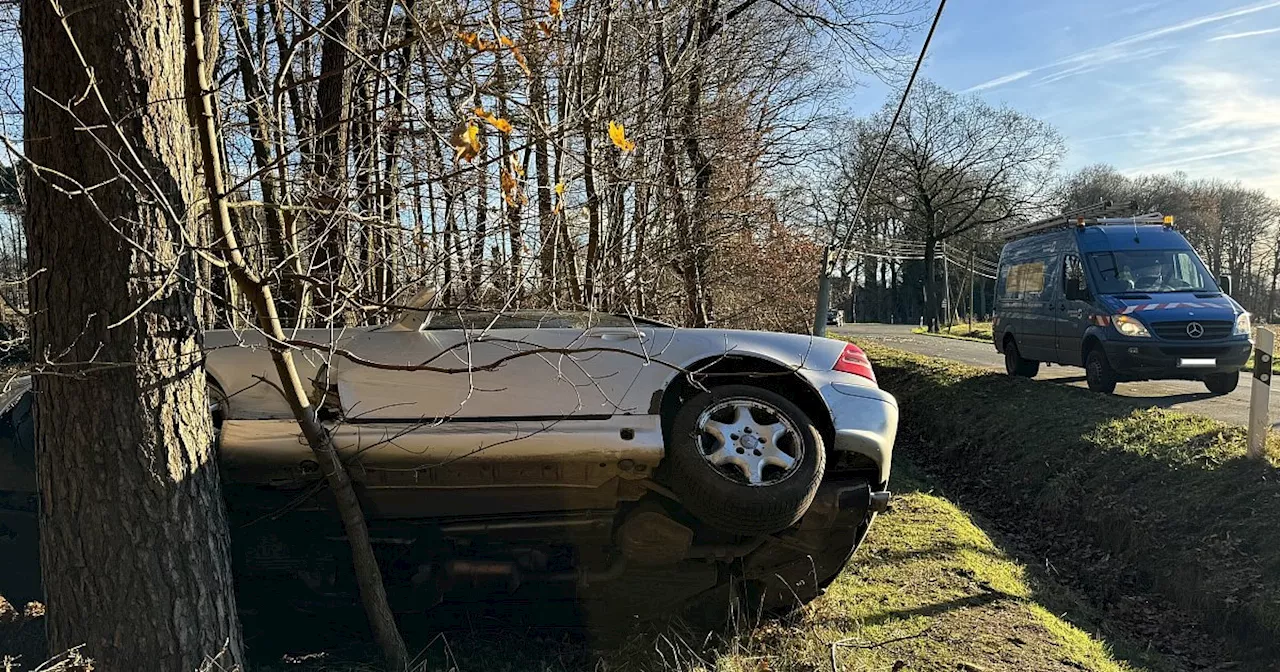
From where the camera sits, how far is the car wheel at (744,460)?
3.74 metres

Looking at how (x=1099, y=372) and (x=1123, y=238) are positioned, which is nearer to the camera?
(x=1099, y=372)

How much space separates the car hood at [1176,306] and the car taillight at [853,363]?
748 centimetres

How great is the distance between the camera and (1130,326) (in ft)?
33.8

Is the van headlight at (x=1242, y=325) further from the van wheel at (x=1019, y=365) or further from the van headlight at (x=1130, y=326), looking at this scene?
the van wheel at (x=1019, y=365)

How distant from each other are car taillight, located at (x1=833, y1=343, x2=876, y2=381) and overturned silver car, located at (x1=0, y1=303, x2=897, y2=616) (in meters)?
0.23

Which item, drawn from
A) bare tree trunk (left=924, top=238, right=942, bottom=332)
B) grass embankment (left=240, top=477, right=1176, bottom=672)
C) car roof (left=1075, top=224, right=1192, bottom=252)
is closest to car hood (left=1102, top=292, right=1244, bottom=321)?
car roof (left=1075, top=224, right=1192, bottom=252)

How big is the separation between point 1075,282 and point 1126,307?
84 cm

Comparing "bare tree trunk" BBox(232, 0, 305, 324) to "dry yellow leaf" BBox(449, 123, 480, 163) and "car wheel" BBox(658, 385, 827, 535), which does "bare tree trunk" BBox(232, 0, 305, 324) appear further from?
"car wheel" BBox(658, 385, 827, 535)

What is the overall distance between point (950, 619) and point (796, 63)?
11.5 m

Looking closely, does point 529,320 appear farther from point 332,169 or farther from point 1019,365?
point 1019,365

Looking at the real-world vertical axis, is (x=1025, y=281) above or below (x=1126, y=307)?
above

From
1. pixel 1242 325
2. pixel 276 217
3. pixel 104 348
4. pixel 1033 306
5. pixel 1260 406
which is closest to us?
pixel 104 348

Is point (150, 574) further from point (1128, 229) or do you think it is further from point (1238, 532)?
point (1128, 229)

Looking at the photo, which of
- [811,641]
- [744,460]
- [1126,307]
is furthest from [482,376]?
[1126,307]
